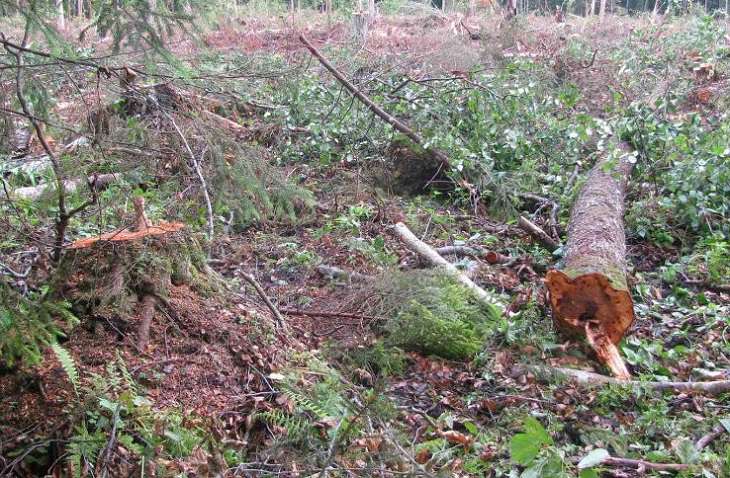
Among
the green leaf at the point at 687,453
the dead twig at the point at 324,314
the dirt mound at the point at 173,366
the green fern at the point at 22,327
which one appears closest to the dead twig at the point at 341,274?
the dead twig at the point at 324,314

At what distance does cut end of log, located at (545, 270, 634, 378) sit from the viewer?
4.27m

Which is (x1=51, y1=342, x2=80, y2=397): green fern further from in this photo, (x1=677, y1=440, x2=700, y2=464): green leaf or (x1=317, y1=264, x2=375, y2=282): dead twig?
(x1=677, y1=440, x2=700, y2=464): green leaf

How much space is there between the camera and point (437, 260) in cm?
539

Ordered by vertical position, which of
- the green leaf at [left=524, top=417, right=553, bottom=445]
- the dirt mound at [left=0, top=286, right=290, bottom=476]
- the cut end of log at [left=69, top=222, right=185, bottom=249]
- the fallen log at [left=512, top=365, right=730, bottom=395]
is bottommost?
the fallen log at [left=512, top=365, right=730, bottom=395]

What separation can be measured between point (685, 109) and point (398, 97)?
5.00 metres

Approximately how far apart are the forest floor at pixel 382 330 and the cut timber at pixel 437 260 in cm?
15

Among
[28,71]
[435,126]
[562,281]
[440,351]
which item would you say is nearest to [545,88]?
[435,126]

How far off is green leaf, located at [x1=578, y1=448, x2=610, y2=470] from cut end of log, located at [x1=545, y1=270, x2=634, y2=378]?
117 cm

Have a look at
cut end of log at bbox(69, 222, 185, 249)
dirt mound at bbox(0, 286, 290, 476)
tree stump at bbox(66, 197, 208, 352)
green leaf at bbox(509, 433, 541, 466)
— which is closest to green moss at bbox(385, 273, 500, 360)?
dirt mound at bbox(0, 286, 290, 476)

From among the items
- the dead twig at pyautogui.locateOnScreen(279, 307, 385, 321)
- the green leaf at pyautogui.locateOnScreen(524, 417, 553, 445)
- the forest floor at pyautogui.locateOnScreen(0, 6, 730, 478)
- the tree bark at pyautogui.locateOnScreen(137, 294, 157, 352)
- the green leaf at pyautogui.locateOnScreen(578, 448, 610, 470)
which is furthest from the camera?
the dead twig at pyautogui.locateOnScreen(279, 307, 385, 321)

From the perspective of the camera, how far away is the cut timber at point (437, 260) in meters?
4.81

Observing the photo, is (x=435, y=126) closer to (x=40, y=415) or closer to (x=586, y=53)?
(x=40, y=415)

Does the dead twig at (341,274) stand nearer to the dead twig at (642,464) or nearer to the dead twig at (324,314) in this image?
the dead twig at (324,314)

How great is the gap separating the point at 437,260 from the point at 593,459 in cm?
261
